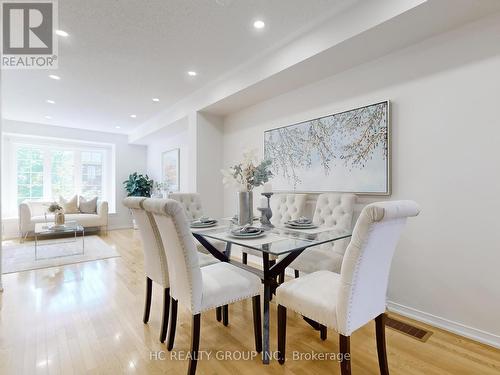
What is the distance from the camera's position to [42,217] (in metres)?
5.48

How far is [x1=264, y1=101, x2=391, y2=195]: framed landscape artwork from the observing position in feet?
8.06

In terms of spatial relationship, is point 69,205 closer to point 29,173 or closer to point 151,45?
point 29,173

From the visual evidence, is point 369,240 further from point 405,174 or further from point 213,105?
point 213,105

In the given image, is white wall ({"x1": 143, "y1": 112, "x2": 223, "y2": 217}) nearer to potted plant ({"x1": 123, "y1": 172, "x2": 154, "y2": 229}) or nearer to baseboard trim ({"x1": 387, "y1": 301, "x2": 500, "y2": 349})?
potted plant ({"x1": 123, "y1": 172, "x2": 154, "y2": 229})

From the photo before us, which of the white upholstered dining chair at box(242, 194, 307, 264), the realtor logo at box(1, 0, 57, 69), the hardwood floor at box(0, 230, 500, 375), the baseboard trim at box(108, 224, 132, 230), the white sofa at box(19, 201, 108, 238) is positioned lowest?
the hardwood floor at box(0, 230, 500, 375)

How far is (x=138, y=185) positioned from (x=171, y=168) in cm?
116

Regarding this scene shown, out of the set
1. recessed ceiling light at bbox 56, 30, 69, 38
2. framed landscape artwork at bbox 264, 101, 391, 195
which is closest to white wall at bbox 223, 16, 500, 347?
framed landscape artwork at bbox 264, 101, 391, 195

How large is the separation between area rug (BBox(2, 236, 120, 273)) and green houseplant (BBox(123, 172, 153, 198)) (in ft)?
5.24

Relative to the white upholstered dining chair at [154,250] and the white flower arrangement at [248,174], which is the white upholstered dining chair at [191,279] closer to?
the white upholstered dining chair at [154,250]

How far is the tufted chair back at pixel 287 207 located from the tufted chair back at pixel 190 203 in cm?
94

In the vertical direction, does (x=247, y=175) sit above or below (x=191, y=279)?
above

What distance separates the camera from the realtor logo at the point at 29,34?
2182mm

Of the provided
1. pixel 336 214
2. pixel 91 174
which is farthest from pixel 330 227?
pixel 91 174

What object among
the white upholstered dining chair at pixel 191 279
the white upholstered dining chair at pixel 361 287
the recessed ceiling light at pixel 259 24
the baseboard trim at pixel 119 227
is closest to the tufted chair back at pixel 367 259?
the white upholstered dining chair at pixel 361 287
